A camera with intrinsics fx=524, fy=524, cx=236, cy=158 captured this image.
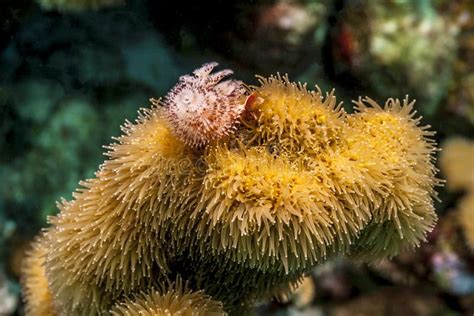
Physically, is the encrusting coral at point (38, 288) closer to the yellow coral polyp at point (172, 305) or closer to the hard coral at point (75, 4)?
the yellow coral polyp at point (172, 305)

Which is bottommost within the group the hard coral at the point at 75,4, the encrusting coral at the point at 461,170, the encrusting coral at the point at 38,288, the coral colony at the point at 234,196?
the encrusting coral at the point at 38,288

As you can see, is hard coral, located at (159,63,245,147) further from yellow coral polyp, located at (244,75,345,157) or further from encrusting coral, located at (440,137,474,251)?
encrusting coral, located at (440,137,474,251)

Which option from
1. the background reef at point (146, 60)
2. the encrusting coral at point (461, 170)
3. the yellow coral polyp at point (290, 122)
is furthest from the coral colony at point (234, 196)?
the encrusting coral at point (461, 170)

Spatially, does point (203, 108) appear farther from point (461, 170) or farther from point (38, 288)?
point (461, 170)

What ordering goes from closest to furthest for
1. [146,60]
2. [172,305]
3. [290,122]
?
[290,122]
[172,305]
[146,60]

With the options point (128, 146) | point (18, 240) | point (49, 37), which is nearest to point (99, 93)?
point (49, 37)

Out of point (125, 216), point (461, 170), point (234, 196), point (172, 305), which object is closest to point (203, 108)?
point (234, 196)
